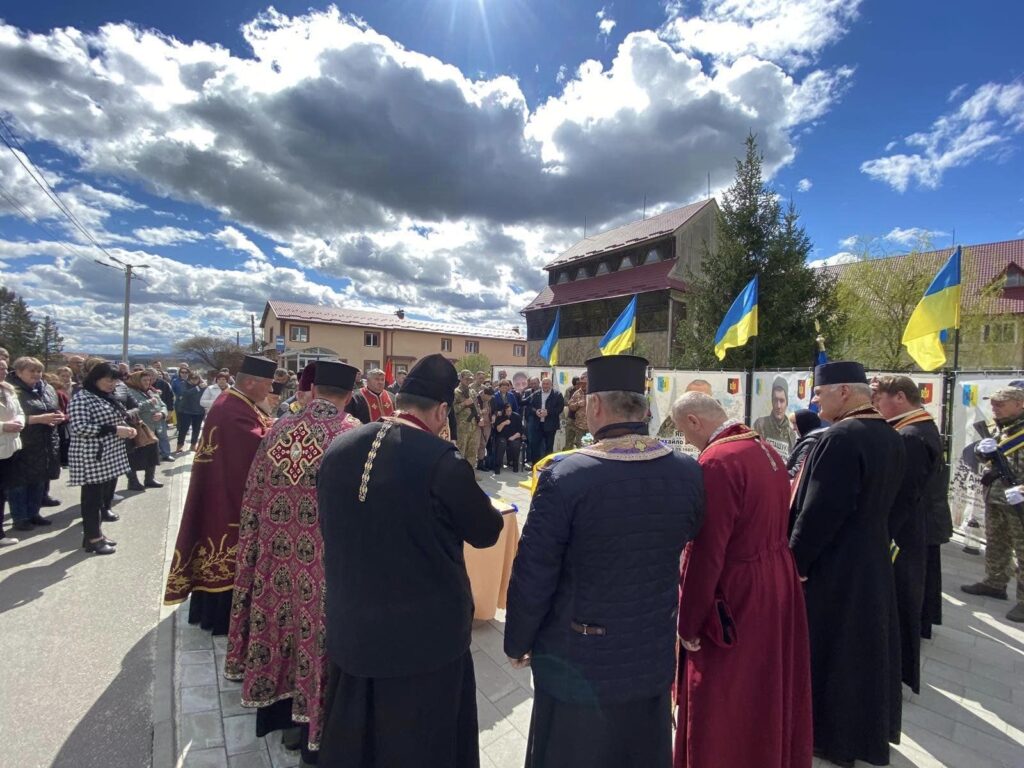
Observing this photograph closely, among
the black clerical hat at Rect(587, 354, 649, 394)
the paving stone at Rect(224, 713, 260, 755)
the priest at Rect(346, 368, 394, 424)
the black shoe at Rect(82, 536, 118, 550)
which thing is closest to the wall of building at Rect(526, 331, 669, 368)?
the priest at Rect(346, 368, 394, 424)

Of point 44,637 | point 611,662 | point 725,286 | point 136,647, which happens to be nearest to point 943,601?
point 611,662

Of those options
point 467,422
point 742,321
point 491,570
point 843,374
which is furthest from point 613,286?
point 843,374

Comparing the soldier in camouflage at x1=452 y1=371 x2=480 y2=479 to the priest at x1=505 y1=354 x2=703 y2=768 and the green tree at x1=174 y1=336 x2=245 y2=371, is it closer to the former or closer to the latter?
the priest at x1=505 y1=354 x2=703 y2=768

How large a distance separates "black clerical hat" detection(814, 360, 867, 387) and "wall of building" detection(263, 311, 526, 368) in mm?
38698

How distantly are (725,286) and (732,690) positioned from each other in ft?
52.8

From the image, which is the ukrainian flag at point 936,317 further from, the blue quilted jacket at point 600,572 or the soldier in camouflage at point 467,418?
the soldier in camouflage at point 467,418


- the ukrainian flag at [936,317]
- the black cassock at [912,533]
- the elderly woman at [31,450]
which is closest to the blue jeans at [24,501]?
the elderly woman at [31,450]

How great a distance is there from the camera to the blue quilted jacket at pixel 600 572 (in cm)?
164

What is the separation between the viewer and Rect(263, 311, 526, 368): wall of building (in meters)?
39.1

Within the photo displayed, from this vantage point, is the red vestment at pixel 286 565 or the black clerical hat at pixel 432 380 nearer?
the black clerical hat at pixel 432 380

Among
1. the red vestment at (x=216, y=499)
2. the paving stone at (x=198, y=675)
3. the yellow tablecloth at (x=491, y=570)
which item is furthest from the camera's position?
the yellow tablecloth at (x=491, y=570)

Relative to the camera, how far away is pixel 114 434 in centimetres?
528

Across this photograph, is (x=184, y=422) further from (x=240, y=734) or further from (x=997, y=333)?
(x=997, y=333)

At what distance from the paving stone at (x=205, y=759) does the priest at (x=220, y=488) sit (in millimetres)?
1171
